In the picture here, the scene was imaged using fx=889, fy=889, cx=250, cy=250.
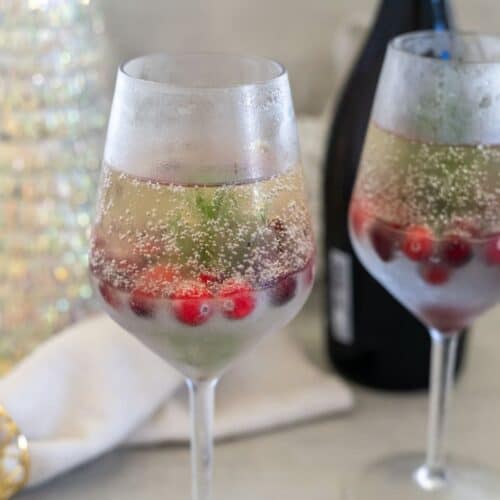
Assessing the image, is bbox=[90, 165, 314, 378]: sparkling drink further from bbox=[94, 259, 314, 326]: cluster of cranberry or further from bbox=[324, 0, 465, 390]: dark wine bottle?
bbox=[324, 0, 465, 390]: dark wine bottle

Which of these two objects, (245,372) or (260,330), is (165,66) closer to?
(260,330)

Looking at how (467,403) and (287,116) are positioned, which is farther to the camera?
(467,403)

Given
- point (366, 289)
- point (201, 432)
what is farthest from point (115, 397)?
point (366, 289)

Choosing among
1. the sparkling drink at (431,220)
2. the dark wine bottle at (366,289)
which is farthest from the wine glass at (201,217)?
the dark wine bottle at (366,289)

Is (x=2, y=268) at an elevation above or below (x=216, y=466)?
above

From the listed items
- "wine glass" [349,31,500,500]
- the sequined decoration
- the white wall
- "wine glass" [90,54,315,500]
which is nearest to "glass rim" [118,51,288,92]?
"wine glass" [90,54,315,500]

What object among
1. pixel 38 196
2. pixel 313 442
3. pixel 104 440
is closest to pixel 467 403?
pixel 313 442
